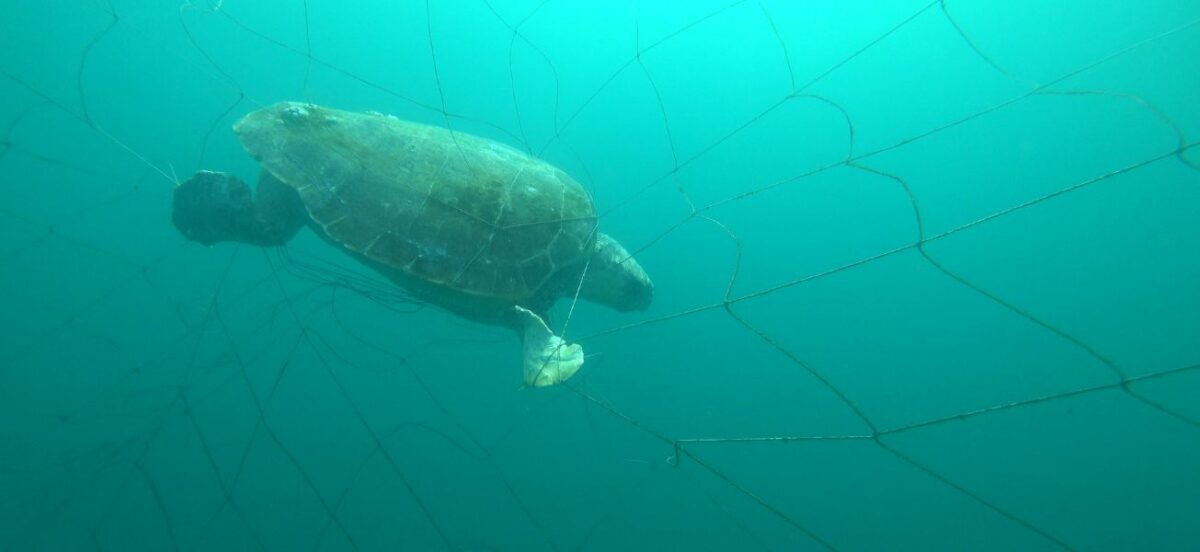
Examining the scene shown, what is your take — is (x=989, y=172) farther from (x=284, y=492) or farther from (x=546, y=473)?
(x=284, y=492)

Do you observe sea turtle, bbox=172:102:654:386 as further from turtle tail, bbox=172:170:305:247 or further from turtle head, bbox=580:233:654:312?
turtle head, bbox=580:233:654:312

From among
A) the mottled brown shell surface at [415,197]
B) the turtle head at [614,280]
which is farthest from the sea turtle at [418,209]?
the turtle head at [614,280]

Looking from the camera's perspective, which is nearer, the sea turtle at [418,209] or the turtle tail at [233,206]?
the sea turtle at [418,209]

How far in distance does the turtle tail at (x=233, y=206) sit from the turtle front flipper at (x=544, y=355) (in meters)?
2.26

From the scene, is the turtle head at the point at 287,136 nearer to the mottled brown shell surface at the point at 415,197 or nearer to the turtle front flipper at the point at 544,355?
the mottled brown shell surface at the point at 415,197

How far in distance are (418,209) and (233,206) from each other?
78.3 inches

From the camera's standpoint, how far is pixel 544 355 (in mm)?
4363

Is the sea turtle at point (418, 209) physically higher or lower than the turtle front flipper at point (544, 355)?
higher

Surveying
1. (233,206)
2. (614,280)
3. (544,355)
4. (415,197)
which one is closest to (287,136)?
→ (233,206)

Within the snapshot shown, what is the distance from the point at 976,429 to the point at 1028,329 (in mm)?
4293

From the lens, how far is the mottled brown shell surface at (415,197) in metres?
4.09

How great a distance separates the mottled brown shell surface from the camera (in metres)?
4.09

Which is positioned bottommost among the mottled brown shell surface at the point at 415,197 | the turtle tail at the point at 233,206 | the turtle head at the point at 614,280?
the turtle head at the point at 614,280

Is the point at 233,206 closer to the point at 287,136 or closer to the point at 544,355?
the point at 287,136
